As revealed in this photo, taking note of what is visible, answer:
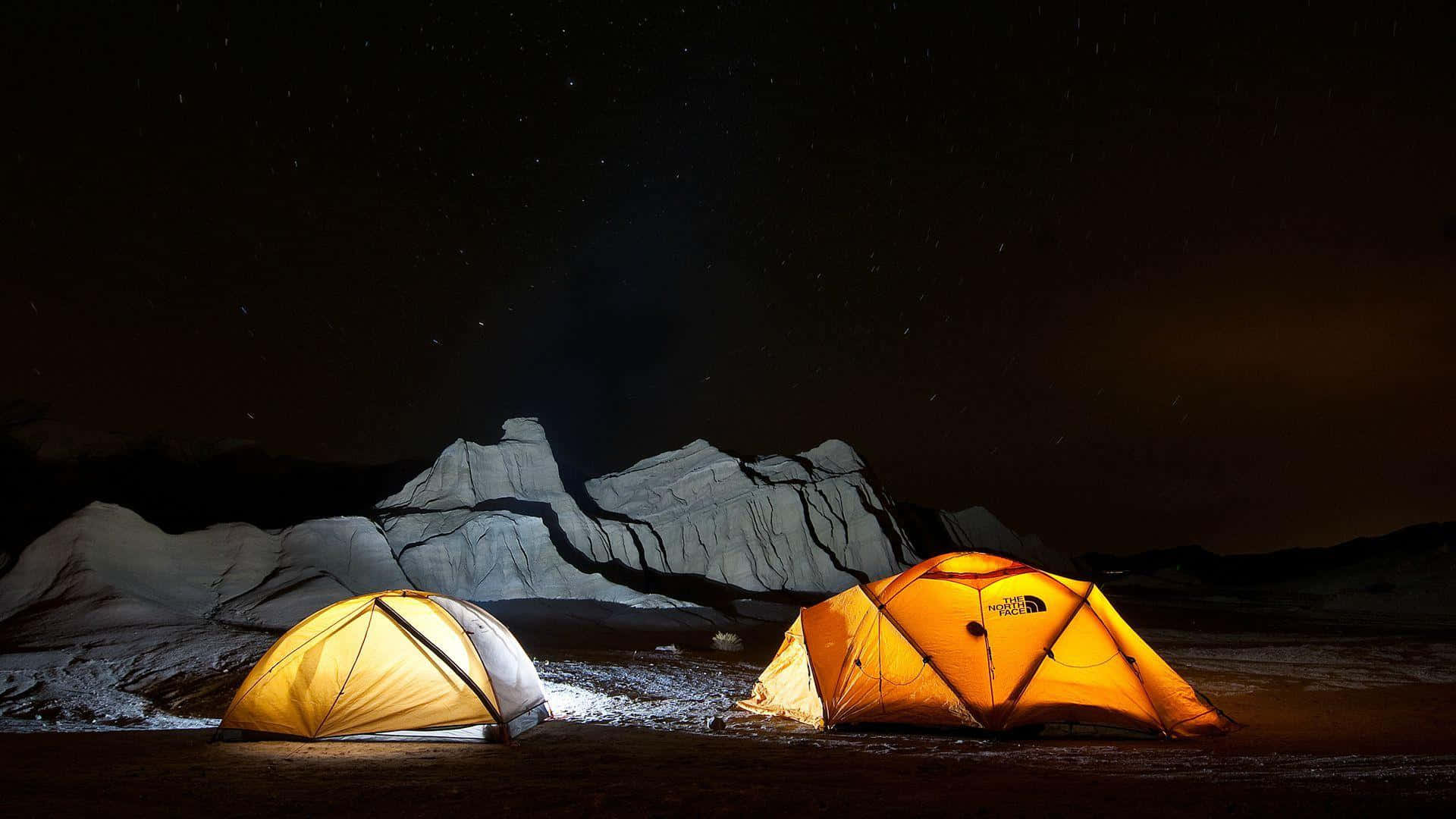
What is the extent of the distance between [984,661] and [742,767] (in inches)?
169

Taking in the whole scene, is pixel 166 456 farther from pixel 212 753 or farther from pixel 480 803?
pixel 480 803

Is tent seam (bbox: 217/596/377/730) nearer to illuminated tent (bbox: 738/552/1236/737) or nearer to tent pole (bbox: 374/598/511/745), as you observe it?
tent pole (bbox: 374/598/511/745)

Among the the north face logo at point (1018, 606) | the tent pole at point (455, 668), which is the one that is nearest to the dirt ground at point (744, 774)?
the tent pole at point (455, 668)

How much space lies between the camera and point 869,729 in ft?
35.9

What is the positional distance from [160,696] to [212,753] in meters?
5.97

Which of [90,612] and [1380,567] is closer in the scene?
[90,612]

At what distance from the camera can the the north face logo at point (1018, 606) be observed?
36.6 ft

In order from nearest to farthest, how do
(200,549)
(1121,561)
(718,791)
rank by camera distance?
1. (718,791)
2. (200,549)
3. (1121,561)

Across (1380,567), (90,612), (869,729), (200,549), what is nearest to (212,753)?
(869,729)

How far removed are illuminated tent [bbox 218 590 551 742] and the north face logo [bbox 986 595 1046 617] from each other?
6511mm

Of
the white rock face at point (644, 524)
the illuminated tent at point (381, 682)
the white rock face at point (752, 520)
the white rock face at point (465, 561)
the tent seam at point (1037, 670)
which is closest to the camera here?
the illuminated tent at point (381, 682)

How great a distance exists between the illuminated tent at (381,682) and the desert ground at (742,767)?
0.38 meters

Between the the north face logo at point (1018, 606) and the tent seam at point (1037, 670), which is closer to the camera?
the tent seam at point (1037, 670)

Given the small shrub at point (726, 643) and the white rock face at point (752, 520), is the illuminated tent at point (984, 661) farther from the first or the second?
the white rock face at point (752, 520)
